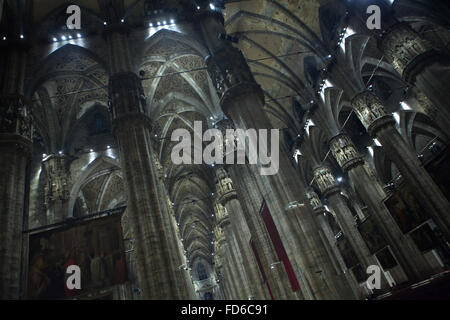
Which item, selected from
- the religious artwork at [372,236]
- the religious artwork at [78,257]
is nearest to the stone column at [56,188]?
the religious artwork at [78,257]

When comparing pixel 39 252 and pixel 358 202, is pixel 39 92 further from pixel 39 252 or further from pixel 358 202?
pixel 358 202

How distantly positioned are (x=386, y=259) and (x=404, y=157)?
6.38 m

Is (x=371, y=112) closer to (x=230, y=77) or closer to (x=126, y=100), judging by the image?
(x=230, y=77)

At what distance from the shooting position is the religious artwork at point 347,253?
1822cm

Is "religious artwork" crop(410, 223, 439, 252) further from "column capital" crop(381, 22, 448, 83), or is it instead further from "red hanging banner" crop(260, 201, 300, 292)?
"red hanging banner" crop(260, 201, 300, 292)

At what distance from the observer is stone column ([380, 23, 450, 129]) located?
9703mm

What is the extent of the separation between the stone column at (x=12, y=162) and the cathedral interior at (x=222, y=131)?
0.13ft

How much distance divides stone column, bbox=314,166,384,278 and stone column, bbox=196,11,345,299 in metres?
7.93

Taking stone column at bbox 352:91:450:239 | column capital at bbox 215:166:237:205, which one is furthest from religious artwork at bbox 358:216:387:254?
column capital at bbox 215:166:237:205

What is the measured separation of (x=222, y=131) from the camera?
14.4m

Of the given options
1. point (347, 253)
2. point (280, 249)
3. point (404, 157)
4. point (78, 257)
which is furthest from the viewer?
point (347, 253)

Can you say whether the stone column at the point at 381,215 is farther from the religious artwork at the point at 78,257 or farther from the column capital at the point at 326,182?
the religious artwork at the point at 78,257

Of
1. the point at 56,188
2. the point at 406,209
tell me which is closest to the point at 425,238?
the point at 406,209
